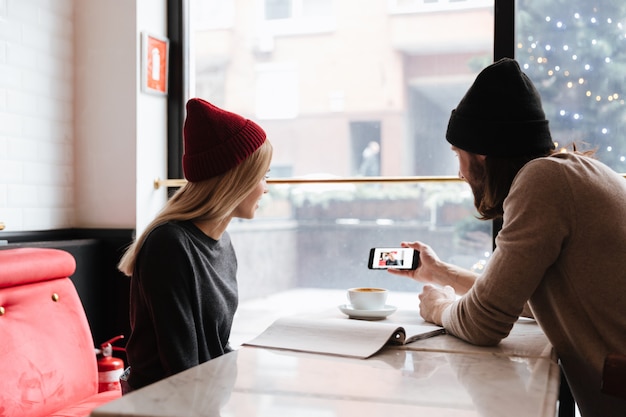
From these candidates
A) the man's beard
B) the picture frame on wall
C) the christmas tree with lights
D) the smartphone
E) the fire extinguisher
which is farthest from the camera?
the picture frame on wall

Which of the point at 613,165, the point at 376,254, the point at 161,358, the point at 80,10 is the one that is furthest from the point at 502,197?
the point at 80,10

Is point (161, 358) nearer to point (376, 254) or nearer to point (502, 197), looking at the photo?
point (376, 254)

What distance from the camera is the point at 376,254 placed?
7.05 feet

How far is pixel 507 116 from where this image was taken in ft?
5.31

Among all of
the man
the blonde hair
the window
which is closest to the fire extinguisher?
the window

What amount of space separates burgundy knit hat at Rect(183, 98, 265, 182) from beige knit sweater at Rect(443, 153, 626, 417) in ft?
2.50

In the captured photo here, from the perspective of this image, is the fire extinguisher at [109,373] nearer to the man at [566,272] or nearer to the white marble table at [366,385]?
the white marble table at [366,385]

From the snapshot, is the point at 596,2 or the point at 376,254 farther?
the point at 596,2

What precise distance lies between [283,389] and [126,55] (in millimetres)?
2542

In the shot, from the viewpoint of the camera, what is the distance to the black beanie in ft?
5.32

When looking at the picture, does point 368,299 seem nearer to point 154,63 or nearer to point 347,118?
point 347,118

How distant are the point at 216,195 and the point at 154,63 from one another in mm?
1698

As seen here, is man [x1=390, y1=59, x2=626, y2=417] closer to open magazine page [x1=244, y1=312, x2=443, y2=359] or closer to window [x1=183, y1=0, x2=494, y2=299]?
open magazine page [x1=244, y1=312, x2=443, y2=359]

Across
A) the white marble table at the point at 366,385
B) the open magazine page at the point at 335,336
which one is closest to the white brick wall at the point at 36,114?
the open magazine page at the point at 335,336
